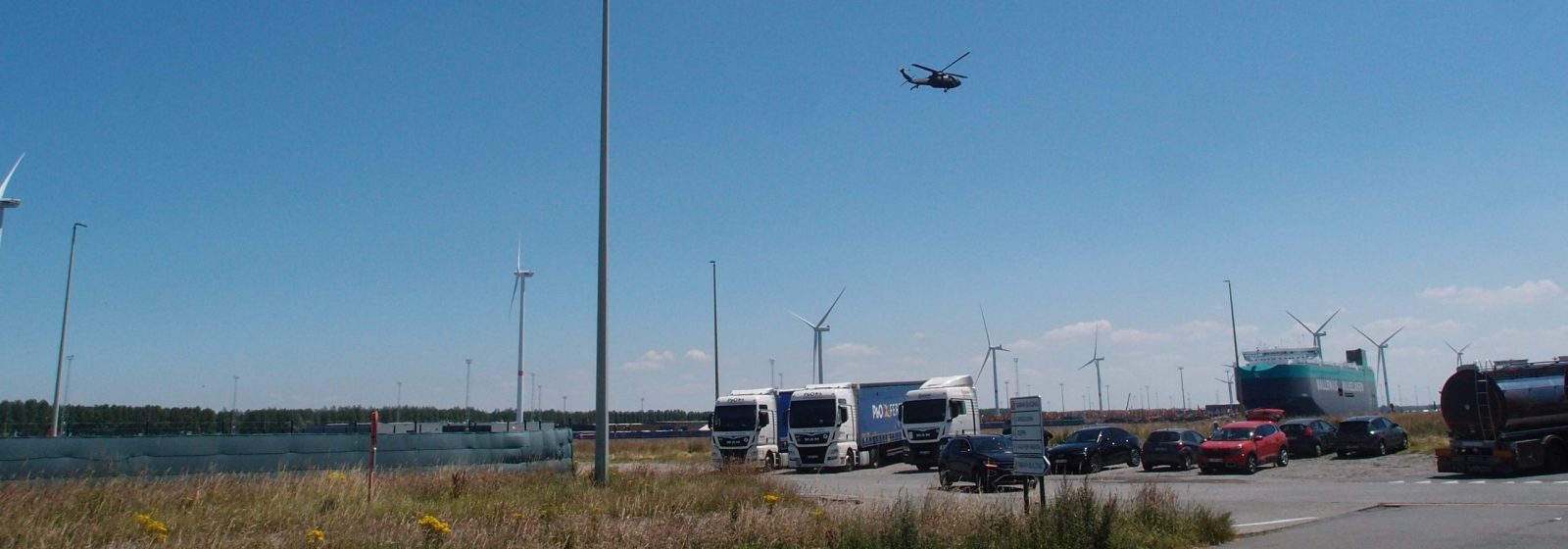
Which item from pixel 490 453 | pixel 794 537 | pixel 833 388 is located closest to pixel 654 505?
pixel 794 537

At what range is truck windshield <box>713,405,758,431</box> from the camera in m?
36.3

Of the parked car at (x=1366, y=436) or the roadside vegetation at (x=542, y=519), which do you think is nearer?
the roadside vegetation at (x=542, y=519)

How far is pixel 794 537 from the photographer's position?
39.6ft

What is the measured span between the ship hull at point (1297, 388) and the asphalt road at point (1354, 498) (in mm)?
50786

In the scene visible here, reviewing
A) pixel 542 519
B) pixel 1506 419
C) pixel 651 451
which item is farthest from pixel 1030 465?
pixel 651 451

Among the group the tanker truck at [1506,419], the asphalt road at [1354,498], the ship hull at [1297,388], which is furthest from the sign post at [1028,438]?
the ship hull at [1297,388]

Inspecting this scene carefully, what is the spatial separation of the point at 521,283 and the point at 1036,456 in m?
40.6

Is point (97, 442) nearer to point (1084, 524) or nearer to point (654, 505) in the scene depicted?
point (654, 505)

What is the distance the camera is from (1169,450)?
3200 cm

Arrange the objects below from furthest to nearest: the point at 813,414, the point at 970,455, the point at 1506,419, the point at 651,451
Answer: the point at 651,451
the point at 813,414
the point at 970,455
the point at 1506,419

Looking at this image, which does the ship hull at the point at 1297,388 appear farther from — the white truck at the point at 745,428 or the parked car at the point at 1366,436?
the white truck at the point at 745,428

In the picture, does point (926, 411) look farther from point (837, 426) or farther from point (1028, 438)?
point (1028, 438)

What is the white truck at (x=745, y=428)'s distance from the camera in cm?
3609

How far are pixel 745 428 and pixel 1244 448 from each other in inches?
643
